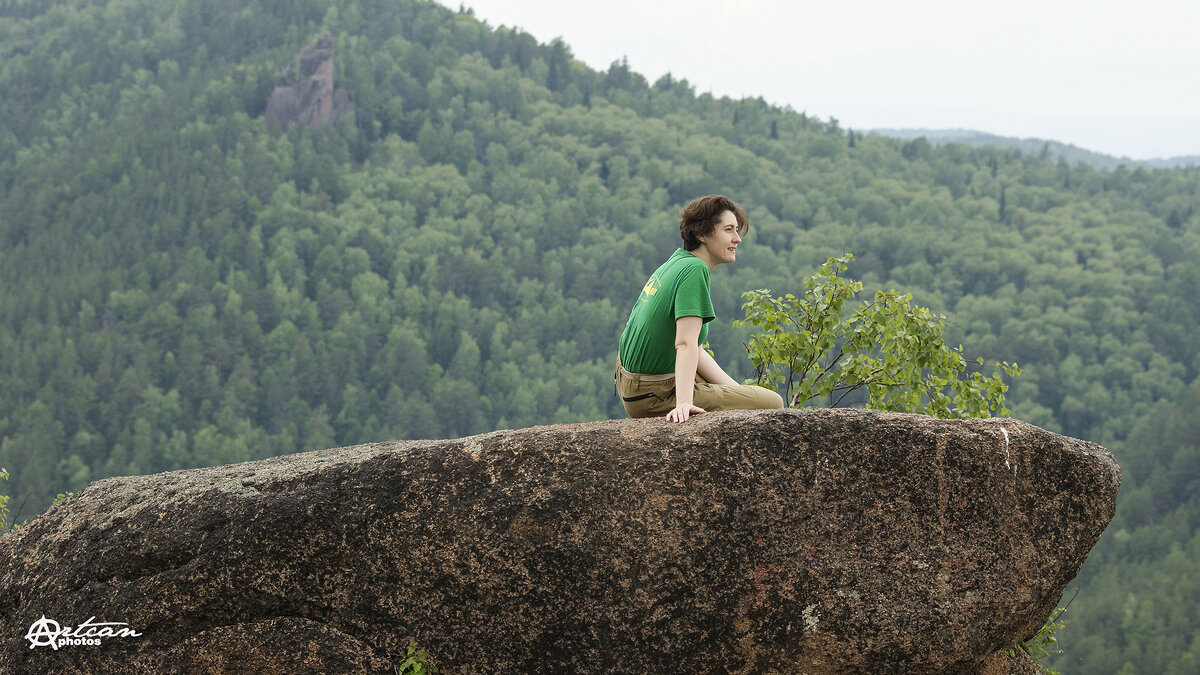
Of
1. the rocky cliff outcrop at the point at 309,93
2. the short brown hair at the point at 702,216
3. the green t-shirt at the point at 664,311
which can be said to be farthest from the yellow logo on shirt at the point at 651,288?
the rocky cliff outcrop at the point at 309,93

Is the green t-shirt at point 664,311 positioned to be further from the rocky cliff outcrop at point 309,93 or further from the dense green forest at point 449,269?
the rocky cliff outcrop at point 309,93

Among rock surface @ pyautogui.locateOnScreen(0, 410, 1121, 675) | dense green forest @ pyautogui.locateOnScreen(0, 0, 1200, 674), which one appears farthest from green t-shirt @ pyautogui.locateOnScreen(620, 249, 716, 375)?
dense green forest @ pyautogui.locateOnScreen(0, 0, 1200, 674)

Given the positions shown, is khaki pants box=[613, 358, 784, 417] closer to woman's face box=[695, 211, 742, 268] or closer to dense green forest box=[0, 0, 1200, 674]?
woman's face box=[695, 211, 742, 268]

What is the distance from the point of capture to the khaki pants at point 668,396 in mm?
6980

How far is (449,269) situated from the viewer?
150375 mm

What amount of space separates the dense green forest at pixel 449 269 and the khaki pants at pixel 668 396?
70.3 meters

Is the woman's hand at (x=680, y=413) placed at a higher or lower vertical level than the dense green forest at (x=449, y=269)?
higher

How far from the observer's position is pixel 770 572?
233 inches

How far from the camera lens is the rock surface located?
233 inches

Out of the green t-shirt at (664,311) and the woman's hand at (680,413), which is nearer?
the woman's hand at (680,413)

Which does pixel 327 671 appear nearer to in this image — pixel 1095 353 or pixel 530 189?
pixel 1095 353

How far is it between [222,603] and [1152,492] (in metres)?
103

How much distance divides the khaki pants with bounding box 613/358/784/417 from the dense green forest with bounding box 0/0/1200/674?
70252 millimetres

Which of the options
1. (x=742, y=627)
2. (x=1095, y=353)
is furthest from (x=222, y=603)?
(x=1095, y=353)
